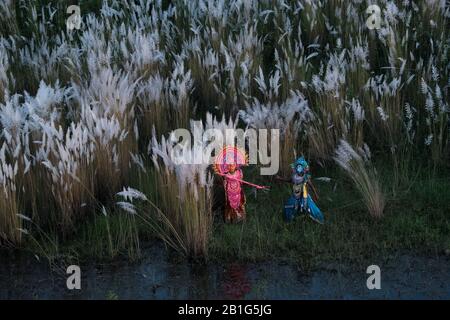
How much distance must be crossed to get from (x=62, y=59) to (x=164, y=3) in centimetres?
181

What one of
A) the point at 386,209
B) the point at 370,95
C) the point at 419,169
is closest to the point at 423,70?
the point at 370,95

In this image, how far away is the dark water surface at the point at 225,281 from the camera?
13.5ft

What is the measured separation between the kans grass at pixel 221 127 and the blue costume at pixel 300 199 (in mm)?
79

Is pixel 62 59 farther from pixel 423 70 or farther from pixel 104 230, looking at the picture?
pixel 423 70

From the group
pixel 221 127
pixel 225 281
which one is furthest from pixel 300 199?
pixel 225 281

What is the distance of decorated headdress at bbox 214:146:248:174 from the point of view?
4.67 meters

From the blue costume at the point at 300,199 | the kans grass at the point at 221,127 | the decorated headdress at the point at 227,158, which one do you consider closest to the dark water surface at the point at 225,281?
the kans grass at the point at 221,127

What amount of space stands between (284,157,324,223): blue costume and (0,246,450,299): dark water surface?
46 cm

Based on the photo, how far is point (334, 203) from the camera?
5.10 meters

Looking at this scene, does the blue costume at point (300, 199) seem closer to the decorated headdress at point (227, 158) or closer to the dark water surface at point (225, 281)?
the decorated headdress at point (227, 158)

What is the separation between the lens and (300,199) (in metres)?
4.73

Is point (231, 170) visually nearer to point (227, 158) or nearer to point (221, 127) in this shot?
point (227, 158)

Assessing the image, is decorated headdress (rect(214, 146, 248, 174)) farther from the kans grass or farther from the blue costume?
the blue costume

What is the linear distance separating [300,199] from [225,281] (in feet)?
2.58
